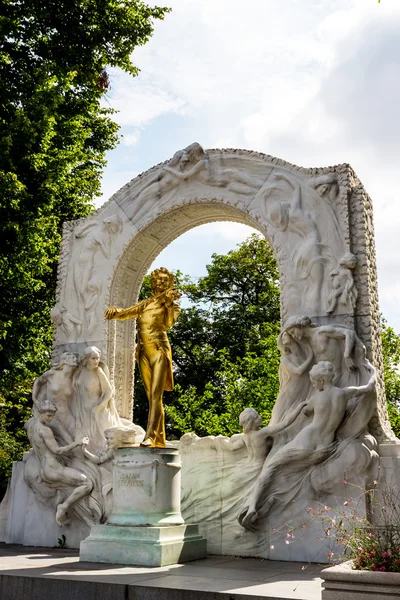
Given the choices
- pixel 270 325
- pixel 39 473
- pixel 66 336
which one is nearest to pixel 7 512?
pixel 39 473

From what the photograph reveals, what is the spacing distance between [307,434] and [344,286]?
1923 mm

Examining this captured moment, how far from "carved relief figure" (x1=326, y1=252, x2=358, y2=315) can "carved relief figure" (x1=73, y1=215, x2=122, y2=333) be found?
12.4 ft

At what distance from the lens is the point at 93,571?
6.87m

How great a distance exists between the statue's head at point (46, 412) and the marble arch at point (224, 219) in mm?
1115

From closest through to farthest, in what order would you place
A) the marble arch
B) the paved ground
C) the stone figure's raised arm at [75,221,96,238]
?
the paved ground, the marble arch, the stone figure's raised arm at [75,221,96,238]

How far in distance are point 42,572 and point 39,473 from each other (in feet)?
10.6

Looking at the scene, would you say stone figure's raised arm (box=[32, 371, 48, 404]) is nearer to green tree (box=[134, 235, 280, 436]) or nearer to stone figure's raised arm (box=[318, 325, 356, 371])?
stone figure's raised arm (box=[318, 325, 356, 371])

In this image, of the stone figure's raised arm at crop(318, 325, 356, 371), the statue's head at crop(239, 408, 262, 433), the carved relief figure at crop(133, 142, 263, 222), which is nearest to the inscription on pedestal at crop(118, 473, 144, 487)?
the statue's head at crop(239, 408, 262, 433)

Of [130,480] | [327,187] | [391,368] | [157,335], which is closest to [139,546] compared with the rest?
[130,480]

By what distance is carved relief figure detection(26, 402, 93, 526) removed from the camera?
31.1 feet

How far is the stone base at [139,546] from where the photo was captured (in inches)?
285

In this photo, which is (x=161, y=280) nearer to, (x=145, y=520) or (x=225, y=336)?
(x=145, y=520)

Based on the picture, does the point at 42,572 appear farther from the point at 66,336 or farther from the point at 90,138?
the point at 90,138

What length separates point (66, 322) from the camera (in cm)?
1102
